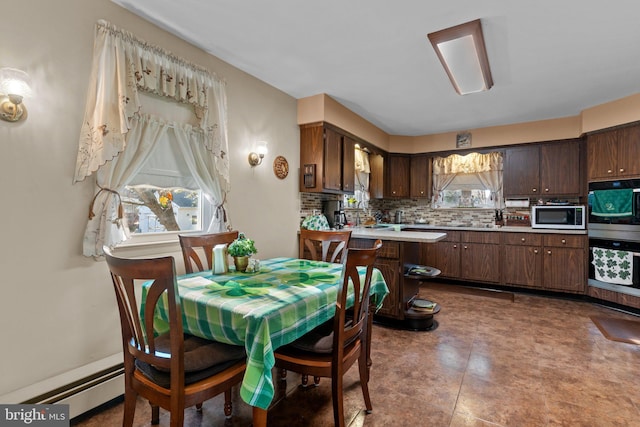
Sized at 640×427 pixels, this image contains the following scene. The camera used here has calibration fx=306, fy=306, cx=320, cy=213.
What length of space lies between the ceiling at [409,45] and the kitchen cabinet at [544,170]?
2.65 feet

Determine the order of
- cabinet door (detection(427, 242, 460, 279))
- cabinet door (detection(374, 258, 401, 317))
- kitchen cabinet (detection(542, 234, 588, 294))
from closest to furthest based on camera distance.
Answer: cabinet door (detection(374, 258, 401, 317)) < kitchen cabinet (detection(542, 234, 588, 294)) < cabinet door (detection(427, 242, 460, 279))

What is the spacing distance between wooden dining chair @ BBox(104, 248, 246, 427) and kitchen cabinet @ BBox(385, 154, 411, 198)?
468 cm

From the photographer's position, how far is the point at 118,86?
200 cm

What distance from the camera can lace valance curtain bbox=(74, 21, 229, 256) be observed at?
191cm

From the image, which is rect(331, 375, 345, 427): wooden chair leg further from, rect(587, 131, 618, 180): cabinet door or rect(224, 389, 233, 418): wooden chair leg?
rect(587, 131, 618, 180): cabinet door

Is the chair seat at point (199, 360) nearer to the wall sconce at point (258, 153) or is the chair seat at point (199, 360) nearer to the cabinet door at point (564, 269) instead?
the wall sconce at point (258, 153)

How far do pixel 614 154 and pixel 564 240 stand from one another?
1.21 metres

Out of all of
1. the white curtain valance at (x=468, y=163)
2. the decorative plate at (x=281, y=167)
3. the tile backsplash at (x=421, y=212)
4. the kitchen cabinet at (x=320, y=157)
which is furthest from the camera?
the tile backsplash at (x=421, y=212)

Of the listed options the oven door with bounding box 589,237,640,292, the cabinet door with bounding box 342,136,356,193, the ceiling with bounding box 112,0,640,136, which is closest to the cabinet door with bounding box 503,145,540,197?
the ceiling with bounding box 112,0,640,136

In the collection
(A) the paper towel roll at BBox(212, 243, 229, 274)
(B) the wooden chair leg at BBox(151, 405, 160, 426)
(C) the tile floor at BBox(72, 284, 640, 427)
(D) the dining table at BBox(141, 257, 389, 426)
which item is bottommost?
(C) the tile floor at BBox(72, 284, 640, 427)

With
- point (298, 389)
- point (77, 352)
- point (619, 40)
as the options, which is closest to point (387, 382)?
point (298, 389)

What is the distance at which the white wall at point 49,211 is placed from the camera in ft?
5.34

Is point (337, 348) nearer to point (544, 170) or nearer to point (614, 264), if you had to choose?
point (614, 264)

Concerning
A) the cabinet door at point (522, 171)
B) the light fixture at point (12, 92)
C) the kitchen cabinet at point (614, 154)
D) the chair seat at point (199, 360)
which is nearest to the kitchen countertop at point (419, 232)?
the cabinet door at point (522, 171)
